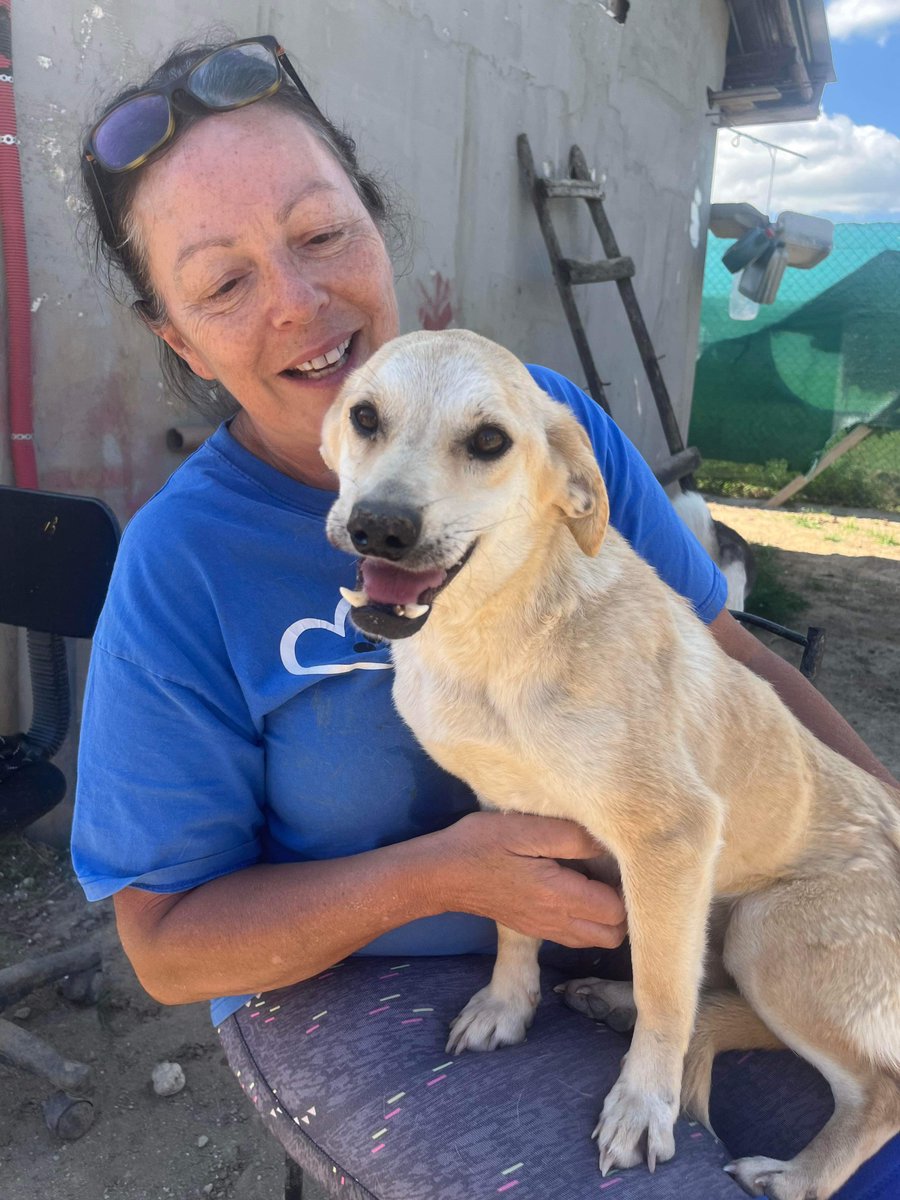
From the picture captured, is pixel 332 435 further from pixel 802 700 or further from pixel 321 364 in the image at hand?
pixel 802 700

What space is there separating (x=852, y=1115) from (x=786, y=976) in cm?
23

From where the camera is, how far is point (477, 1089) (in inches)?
57.4

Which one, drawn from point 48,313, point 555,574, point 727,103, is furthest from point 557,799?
point 727,103

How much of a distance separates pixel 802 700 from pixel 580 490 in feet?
3.25

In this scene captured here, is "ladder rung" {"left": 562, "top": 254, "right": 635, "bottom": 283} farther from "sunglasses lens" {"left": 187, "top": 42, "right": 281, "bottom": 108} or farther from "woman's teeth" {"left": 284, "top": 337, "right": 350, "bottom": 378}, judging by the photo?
"woman's teeth" {"left": 284, "top": 337, "right": 350, "bottom": 378}

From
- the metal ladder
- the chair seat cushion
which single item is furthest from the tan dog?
the metal ladder

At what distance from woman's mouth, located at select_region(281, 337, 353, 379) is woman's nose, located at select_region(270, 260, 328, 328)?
0.09 metres

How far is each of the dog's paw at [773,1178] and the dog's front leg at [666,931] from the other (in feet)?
0.45

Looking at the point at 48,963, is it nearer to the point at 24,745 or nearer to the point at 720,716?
the point at 24,745

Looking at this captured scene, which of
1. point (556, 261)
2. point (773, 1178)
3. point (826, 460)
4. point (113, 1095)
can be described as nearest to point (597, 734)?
point (773, 1178)

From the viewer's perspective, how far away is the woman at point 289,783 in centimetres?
147

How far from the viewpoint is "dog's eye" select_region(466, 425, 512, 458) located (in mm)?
1513

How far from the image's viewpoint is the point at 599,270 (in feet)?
20.3

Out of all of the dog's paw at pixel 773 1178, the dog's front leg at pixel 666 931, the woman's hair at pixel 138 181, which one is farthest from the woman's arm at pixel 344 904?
the woman's hair at pixel 138 181
